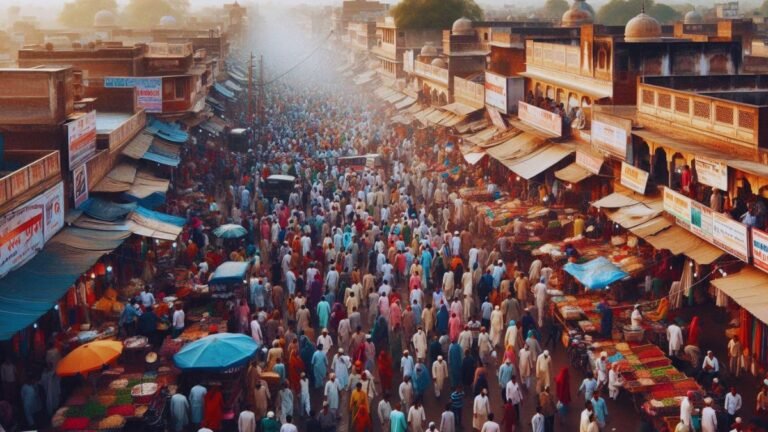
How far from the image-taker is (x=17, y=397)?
1401 cm

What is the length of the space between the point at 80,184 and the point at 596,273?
10.9m

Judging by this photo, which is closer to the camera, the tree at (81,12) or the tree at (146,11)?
the tree at (81,12)

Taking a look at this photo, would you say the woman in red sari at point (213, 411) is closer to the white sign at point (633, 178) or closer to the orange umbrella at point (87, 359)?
the orange umbrella at point (87, 359)

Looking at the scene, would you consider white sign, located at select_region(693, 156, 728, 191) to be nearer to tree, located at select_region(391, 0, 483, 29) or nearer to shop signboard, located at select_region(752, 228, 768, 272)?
shop signboard, located at select_region(752, 228, 768, 272)

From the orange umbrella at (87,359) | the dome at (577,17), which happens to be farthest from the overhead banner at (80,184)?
the dome at (577,17)

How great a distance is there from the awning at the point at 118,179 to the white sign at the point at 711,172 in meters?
12.8

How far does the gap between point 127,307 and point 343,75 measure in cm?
6780

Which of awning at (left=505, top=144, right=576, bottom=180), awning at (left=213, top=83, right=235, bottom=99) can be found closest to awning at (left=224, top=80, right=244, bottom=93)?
awning at (left=213, top=83, right=235, bottom=99)

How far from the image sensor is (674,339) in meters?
14.7

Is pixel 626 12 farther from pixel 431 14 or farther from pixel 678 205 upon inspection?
pixel 678 205

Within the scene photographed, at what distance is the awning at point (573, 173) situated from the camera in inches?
915

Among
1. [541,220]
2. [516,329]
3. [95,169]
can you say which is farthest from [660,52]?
[95,169]

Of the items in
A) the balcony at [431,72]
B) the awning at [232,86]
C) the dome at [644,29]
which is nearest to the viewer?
the dome at [644,29]

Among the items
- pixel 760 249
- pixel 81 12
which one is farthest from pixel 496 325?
pixel 81 12
